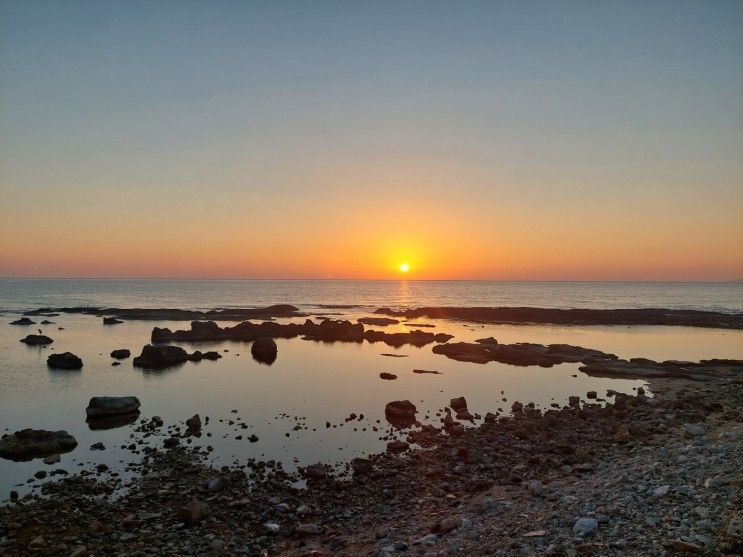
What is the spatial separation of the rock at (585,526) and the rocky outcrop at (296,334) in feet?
159

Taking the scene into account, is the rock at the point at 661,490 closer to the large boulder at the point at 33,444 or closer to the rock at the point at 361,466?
the rock at the point at 361,466

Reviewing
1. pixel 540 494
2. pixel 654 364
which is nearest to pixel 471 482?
pixel 540 494

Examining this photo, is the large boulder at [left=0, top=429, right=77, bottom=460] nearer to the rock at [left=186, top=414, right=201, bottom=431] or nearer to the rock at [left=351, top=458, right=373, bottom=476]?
the rock at [left=186, top=414, right=201, bottom=431]

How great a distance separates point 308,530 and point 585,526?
7.45 meters

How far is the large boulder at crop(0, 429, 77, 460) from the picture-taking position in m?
20.5

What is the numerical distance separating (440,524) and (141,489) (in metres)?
10.8

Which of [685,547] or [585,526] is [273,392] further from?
[685,547]

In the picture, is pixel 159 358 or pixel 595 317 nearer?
pixel 159 358

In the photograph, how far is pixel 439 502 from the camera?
50.4 feet

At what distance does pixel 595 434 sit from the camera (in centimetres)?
2198

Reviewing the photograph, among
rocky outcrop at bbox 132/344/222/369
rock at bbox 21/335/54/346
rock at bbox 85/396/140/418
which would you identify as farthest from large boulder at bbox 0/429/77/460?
rock at bbox 21/335/54/346

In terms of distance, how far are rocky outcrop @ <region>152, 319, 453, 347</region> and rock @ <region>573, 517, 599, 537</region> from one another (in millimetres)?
48370

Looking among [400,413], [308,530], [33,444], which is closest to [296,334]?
[400,413]

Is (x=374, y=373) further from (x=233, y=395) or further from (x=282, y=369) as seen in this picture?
(x=233, y=395)
